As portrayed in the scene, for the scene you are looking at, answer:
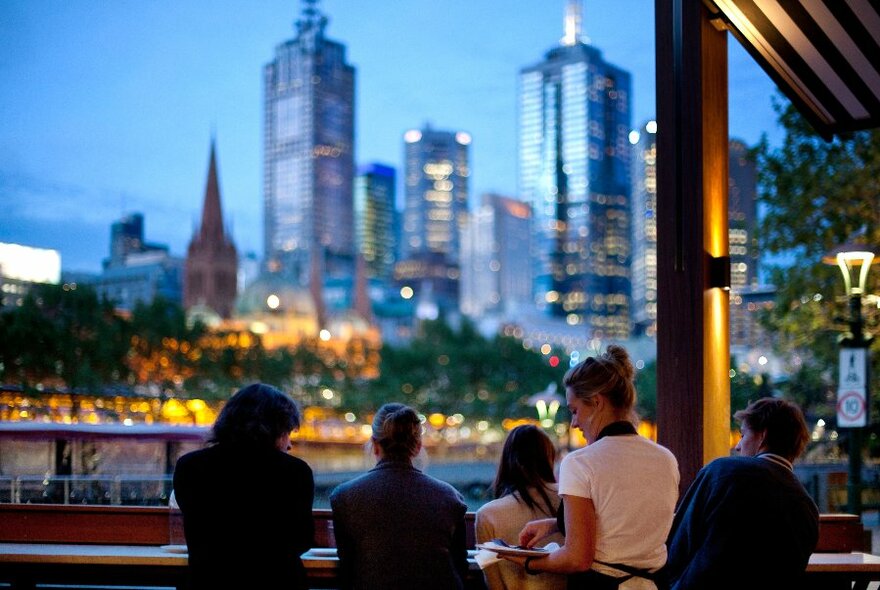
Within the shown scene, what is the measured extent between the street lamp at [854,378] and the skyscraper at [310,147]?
5658 inches

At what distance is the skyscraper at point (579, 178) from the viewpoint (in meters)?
148

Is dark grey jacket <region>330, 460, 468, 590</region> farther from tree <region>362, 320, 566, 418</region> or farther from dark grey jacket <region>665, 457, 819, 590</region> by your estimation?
tree <region>362, 320, 566, 418</region>

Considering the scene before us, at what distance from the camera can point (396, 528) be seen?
3.59 m

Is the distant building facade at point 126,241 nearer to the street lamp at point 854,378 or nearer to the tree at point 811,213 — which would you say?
the tree at point 811,213

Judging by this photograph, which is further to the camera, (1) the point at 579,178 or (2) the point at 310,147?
(1) the point at 579,178

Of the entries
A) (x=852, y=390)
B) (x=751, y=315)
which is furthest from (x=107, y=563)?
(x=751, y=315)

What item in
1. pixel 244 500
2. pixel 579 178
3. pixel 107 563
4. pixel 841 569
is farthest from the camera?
pixel 579 178

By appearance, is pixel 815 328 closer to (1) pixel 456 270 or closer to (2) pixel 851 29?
(2) pixel 851 29

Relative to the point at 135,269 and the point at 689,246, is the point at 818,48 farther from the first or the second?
the point at 135,269

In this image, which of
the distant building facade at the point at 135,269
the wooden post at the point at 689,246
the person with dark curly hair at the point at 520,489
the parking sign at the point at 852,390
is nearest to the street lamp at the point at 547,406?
the parking sign at the point at 852,390

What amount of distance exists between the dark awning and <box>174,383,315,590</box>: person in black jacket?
338 cm

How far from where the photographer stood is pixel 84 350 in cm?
4219

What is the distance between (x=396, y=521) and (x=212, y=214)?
8887 cm

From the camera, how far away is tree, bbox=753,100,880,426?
46.0 feet
